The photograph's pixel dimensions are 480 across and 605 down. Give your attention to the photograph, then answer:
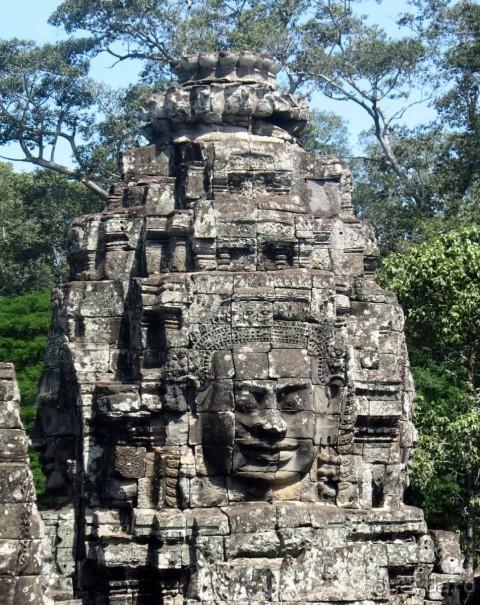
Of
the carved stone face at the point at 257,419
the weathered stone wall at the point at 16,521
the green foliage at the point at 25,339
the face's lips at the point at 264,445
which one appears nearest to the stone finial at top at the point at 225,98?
the carved stone face at the point at 257,419

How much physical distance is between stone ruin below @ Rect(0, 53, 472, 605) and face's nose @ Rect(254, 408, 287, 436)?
2 centimetres

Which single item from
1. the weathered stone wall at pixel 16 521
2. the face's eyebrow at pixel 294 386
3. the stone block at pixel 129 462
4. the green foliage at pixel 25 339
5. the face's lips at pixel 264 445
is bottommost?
the weathered stone wall at pixel 16 521

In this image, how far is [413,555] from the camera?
55.1ft

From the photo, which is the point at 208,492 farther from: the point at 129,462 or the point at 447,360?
the point at 447,360

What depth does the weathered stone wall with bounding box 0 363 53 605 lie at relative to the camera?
11.4m

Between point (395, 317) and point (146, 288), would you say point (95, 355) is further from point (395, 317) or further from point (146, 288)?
point (395, 317)

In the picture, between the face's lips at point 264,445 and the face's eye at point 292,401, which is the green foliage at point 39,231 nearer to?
the face's eye at point 292,401

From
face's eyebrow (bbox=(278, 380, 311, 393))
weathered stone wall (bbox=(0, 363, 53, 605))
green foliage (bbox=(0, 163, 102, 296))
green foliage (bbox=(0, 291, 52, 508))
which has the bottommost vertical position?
weathered stone wall (bbox=(0, 363, 53, 605))

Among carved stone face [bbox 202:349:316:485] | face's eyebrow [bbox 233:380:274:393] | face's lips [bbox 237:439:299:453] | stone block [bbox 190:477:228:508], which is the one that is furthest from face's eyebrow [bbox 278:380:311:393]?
stone block [bbox 190:477:228:508]

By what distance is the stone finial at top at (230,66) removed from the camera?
17.8m

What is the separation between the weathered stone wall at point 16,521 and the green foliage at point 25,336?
1416cm

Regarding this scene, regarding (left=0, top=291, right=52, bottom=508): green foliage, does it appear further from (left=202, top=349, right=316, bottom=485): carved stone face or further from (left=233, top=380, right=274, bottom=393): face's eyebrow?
(left=233, top=380, right=274, bottom=393): face's eyebrow

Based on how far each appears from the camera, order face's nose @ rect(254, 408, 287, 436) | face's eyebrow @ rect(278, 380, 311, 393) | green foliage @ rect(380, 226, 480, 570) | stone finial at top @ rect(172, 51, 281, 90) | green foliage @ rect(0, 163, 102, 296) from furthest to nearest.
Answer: green foliage @ rect(0, 163, 102, 296), green foliage @ rect(380, 226, 480, 570), stone finial at top @ rect(172, 51, 281, 90), face's eyebrow @ rect(278, 380, 311, 393), face's nose @ rect(254, 408, 287, 436)

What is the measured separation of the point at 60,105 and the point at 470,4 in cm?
918
